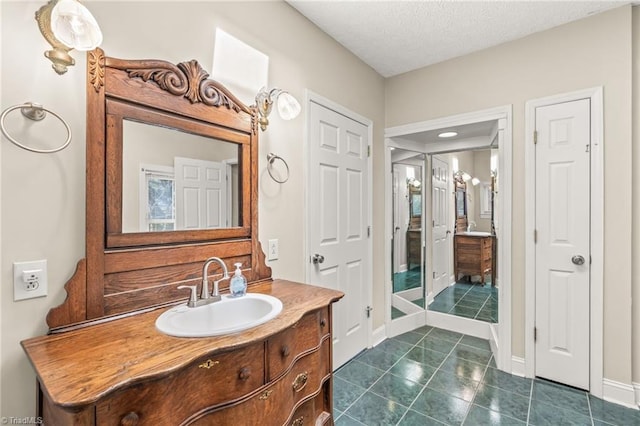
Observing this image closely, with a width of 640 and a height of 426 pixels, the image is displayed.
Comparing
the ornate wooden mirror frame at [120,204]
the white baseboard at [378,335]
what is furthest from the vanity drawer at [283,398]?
the white baseboard at [378,335]

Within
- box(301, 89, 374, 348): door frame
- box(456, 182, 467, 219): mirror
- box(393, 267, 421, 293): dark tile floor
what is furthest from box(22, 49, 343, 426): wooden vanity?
box(456, 182, 467, 219): mirror

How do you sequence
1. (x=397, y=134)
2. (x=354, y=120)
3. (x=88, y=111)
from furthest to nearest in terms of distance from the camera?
(x=397, y=134)
(x=354, y=120)
(x=88, y=111)

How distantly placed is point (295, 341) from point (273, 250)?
0.72m

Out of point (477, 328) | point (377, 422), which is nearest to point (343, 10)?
point (377, 422)

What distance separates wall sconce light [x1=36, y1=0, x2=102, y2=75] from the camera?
0.96 m

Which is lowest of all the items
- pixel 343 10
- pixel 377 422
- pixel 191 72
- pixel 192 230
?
pixel 377 422

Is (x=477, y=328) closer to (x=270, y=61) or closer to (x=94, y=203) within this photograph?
(x=270, y=61)

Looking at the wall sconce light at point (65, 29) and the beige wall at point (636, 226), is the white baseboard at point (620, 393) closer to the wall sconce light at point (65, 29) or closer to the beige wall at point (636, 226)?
the beige wall at point (636, 226)

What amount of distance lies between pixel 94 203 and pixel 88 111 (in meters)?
0.35

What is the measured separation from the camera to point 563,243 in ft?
7.16

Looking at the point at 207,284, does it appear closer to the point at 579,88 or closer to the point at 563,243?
the point at 563,243

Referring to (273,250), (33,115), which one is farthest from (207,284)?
(33,115)

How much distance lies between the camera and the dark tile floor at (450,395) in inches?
72.1

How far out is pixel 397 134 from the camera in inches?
117
